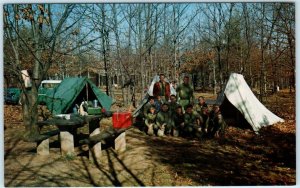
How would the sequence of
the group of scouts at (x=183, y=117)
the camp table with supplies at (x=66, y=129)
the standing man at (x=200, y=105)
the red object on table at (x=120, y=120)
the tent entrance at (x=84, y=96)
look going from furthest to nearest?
the tent entrance at (x=84, y=96) < the standing man at (x=200, y=105) < the group of scouts at (x=183, y=117) < the red object on table at (x=120, y=120) < the camp table with supplies at (x=66, y=129)

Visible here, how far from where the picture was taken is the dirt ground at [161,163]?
5242 mm

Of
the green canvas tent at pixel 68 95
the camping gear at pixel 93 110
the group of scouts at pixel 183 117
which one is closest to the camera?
the group of scouts at pixel 183 117

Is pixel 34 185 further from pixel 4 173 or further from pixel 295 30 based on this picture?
pixel 295 30

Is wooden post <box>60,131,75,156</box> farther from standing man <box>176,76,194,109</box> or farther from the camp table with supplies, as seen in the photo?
standing man <box>176,76,194,109</box>

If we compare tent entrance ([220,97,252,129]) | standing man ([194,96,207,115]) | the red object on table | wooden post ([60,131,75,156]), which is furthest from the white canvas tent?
wooden post ([60,131,75,156])

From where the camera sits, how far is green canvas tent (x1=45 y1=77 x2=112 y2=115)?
888 cm

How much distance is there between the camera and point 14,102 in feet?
20.2

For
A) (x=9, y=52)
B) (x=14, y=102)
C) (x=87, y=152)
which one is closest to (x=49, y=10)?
(x=9, y=52)

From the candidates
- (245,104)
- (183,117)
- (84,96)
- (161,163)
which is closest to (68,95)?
(84,96)

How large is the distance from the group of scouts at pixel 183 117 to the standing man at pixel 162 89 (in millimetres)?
111

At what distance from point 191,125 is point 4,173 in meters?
4.00

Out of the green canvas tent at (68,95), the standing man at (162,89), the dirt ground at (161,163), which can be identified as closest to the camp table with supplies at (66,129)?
the dirt ground at (161,163)

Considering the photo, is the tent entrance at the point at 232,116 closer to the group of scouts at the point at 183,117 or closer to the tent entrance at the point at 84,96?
the group of scouts at the point at 183,117

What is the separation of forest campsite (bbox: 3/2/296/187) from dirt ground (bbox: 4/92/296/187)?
0.07 feet
